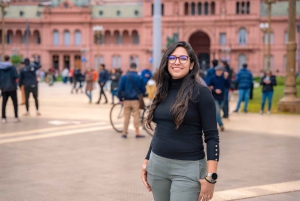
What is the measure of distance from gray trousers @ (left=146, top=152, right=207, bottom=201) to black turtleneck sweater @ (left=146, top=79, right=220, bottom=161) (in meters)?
0.05

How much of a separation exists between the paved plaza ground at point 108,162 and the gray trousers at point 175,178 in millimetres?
2809

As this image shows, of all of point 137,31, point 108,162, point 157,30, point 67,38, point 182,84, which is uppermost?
point 137,31

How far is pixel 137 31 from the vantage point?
8275 cm

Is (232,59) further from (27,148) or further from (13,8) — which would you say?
(27,148)

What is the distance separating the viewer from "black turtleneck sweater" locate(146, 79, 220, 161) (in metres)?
4.08

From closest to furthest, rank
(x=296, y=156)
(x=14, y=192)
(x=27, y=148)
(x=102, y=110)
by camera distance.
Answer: (x=14, y=192) → (x=296, y=156) → (x=27, y=148) → (x=102, y=110)

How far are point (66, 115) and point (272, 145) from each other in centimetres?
865

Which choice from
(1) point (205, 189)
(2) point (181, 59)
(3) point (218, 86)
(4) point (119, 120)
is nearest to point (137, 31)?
(4) point (119, 120)

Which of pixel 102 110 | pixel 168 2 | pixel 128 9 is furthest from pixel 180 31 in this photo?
pixel 102 110

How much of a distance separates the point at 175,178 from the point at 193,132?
14.1 inches

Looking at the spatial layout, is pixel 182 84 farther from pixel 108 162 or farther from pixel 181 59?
pixel 108 162

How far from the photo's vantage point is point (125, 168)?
8.98 m

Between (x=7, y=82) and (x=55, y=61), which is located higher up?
(x=7, y=82)

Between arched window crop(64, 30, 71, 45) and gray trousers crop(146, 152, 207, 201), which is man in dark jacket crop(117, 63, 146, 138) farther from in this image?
arched window crop(64, 30, 71, 45)
